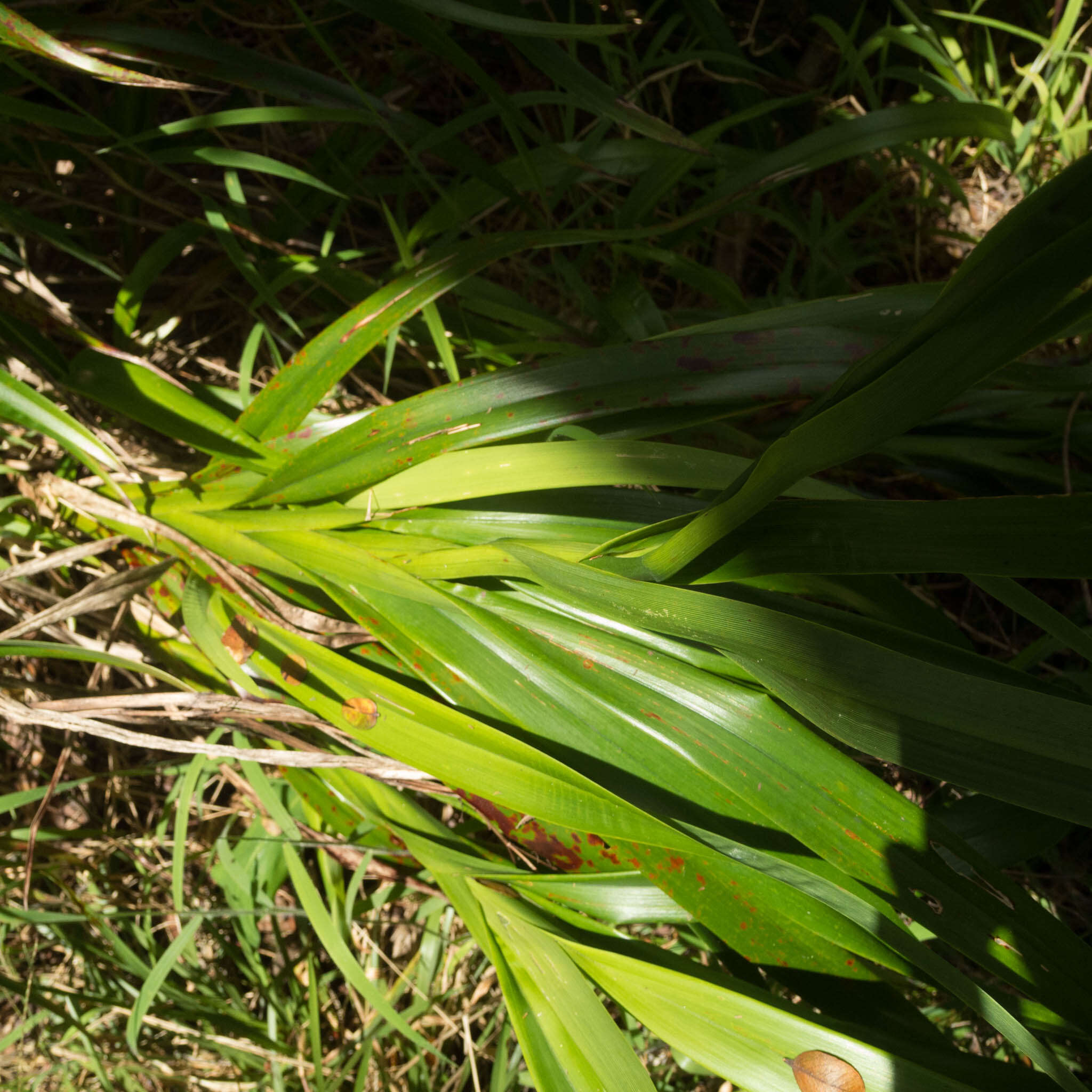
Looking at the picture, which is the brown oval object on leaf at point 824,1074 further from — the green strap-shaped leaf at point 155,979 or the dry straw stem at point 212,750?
the green strap-shaped leaf at point 155,979

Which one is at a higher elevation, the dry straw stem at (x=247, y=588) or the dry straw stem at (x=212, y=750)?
the dry straw stem at (x=247, y=588)

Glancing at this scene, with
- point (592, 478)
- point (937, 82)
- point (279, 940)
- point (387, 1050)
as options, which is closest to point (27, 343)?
point (592, 478)

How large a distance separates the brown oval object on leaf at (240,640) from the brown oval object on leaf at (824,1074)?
2.17 ft

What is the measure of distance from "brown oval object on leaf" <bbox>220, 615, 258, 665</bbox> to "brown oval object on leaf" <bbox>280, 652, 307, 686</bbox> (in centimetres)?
5

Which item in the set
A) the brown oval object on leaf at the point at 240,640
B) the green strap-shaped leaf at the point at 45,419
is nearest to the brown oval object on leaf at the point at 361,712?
the brown oval object on leaf at the point at 240,640

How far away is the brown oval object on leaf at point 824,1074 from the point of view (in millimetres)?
605

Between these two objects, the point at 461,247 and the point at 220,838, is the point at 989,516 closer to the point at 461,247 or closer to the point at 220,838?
the point at 461,247

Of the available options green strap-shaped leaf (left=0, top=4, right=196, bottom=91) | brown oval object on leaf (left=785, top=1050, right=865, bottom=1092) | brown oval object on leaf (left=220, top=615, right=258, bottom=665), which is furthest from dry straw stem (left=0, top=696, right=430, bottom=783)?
green strap-shaped leaf (left=0, top=4, right=196, bottom=91)

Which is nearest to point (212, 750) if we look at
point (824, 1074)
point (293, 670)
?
point (293, 670)

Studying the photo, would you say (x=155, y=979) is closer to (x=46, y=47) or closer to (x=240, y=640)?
(x=240, y=640)

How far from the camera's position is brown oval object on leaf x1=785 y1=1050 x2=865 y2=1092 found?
0.60 m

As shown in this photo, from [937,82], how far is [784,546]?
94cm

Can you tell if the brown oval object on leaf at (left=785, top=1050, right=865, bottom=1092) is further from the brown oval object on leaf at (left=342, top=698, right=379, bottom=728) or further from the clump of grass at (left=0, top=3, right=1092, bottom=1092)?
the brown oval object on leaf at (left=342, top=698, right=379, bottom=728)

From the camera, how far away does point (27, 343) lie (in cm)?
87
